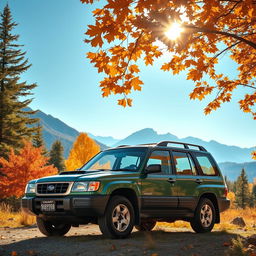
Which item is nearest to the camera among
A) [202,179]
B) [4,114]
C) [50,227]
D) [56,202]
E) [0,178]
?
[56,202]

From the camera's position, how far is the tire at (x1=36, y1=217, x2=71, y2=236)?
28.7 feet

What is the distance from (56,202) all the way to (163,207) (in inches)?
95.4

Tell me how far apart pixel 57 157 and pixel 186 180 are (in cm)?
5650

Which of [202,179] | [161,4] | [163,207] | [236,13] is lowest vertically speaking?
[163,207]

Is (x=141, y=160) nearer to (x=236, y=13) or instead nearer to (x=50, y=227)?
(x=50, y=227)

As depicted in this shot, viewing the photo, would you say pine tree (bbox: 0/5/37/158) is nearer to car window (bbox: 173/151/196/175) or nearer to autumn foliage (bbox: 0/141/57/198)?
autumn foliage (bbox: 0/141/57/198)

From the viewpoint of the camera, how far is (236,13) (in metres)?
8.38

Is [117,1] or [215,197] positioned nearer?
[117,1]

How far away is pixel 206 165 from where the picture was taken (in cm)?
1060

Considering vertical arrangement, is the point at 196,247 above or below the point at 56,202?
below

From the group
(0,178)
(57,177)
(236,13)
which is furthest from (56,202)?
(0,178)

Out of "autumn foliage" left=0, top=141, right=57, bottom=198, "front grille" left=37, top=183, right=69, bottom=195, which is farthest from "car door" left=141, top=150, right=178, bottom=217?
"autumn foliage" left=0, top=141, right=57, bottom=198

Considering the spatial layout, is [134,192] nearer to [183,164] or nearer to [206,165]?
[183,164]

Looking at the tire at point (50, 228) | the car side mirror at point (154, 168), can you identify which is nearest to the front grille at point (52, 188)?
the tire at point (50, 228)
